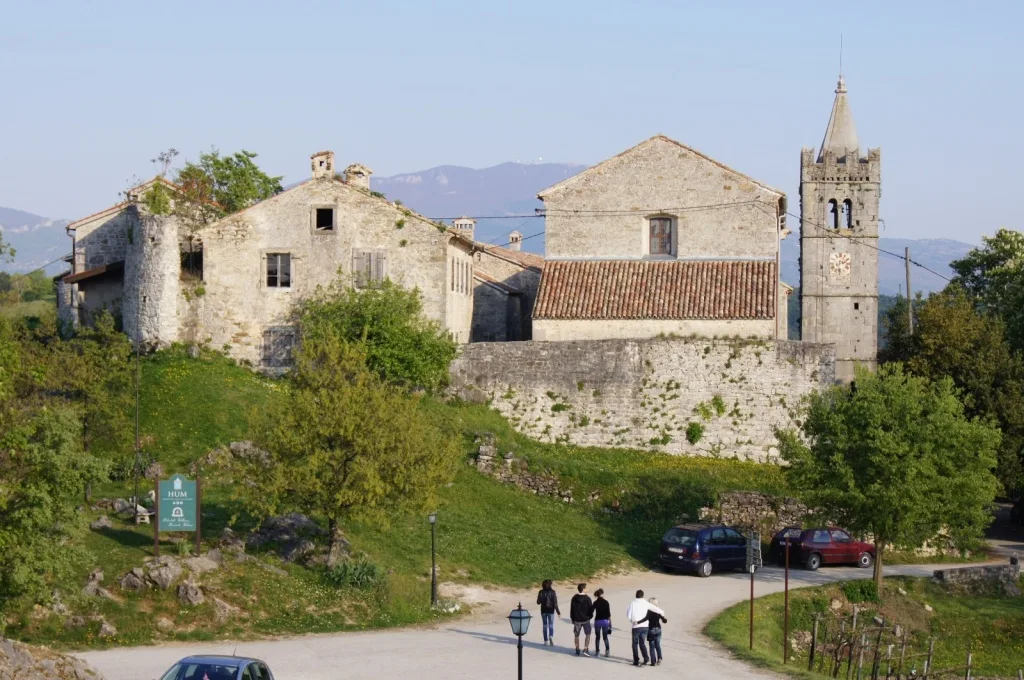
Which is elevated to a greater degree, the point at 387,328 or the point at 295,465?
the point at 387,328

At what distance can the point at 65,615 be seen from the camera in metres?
28.0

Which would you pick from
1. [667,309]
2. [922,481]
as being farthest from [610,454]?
[922,481]

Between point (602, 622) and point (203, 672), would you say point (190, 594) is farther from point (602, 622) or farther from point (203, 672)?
point (203, 672)

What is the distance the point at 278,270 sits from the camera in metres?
50.7

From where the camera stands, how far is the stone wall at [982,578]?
1526 inches

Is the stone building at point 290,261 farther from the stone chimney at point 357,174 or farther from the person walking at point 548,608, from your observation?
the person walking at point 548,608

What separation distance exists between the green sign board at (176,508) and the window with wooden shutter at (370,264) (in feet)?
62.5

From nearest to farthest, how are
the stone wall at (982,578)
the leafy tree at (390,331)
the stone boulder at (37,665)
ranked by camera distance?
the stone boulder at (37,665) < the stone wall at (982,578) < the leafy tree at (390,331)

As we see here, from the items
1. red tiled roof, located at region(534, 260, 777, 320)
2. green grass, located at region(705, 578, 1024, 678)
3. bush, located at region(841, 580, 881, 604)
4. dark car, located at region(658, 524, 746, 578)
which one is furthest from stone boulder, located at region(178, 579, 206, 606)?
red tiled roof, located at region(534, 260, 777, 320)

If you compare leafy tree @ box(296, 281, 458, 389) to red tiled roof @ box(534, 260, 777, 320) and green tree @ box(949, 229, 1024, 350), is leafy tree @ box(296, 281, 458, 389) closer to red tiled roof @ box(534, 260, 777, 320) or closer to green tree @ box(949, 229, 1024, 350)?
red tiled roof @ box(534, 260, 777, 320)

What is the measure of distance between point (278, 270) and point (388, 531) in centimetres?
1671

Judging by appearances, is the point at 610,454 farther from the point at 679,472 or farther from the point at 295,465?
the point at 295,465

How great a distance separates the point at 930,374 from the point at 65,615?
34690 mm

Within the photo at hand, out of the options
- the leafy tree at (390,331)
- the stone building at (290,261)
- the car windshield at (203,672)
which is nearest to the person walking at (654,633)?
the car windshield at (203,672)
